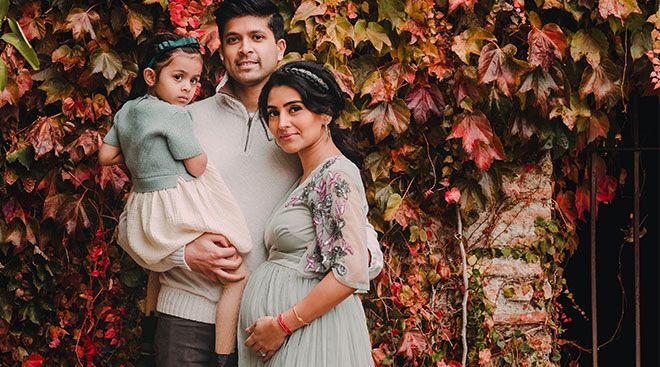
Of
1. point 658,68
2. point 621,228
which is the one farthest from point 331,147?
point 621,228

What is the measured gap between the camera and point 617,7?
295 centimetres

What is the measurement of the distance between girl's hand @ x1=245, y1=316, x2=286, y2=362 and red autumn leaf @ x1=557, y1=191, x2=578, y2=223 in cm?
199

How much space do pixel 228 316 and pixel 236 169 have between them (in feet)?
1.66

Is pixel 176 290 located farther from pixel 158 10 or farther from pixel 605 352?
pixel 605 352

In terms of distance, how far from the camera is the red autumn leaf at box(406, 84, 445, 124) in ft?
9.80

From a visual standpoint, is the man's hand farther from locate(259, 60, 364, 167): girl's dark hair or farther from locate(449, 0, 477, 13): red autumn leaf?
locate(449, 0, 477, 13): red autumn leaf

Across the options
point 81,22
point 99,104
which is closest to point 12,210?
point 99,104

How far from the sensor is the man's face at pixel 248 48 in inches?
86.7

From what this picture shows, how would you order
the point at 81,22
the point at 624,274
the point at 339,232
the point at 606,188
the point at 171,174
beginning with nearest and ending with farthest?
the point at 339,232
the point at 171,174
the point at 81,22
the point at 606,188
the point at 624,274

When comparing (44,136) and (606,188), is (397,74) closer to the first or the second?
(606,188)

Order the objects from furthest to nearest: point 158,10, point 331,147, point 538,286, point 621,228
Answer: point 621,228
point 538,286
point 158,10
point 331,147

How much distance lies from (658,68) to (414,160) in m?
1.21

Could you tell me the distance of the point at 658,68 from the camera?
9.77 feet

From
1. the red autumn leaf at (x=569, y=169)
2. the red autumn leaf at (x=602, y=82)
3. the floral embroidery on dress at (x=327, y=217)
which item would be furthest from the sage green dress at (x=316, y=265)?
the red autumn leaf at (x=569, y=169)
